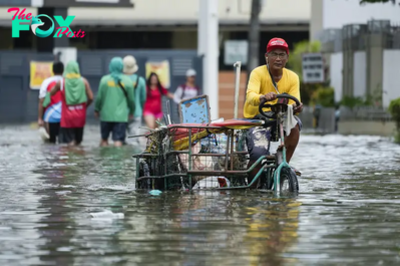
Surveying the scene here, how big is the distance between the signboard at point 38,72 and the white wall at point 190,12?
1446 centimetres

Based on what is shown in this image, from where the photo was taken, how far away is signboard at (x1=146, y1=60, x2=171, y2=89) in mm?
34531

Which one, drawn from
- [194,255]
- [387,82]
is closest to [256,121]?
[194,255]

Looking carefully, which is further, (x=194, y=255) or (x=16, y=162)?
(x=16, y=162)

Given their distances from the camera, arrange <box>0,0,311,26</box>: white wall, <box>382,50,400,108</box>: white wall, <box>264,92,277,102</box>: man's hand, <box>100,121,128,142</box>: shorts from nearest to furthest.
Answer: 1. <box>264,92,277,102</box>: man's hand
2. <box>100,121,128,142</box>: shorts
3. <box>382,50,400,108</box>: white wall
4. <box>0,0,311,26</box>: white wall

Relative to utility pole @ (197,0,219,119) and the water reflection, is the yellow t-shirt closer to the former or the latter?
the water reflection

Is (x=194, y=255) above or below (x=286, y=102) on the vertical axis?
below

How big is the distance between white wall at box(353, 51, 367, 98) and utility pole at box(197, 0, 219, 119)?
3705 mm

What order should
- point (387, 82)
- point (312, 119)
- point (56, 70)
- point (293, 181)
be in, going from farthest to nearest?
point (312, 119), point (387, 82), point (56, 70), point (293, 181)

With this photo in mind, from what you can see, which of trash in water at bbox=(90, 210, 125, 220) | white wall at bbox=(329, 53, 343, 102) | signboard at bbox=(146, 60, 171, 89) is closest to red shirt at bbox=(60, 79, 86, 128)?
trash in water at bbox=(90, 210, 125, 220)

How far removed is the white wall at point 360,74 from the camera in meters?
30.6

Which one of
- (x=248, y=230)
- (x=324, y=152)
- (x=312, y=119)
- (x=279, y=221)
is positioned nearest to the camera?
(x=248, y=230)

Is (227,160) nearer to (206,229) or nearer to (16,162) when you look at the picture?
(206,229)

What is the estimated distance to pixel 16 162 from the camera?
1709 centimetres

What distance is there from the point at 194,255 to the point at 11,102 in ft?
87.8
